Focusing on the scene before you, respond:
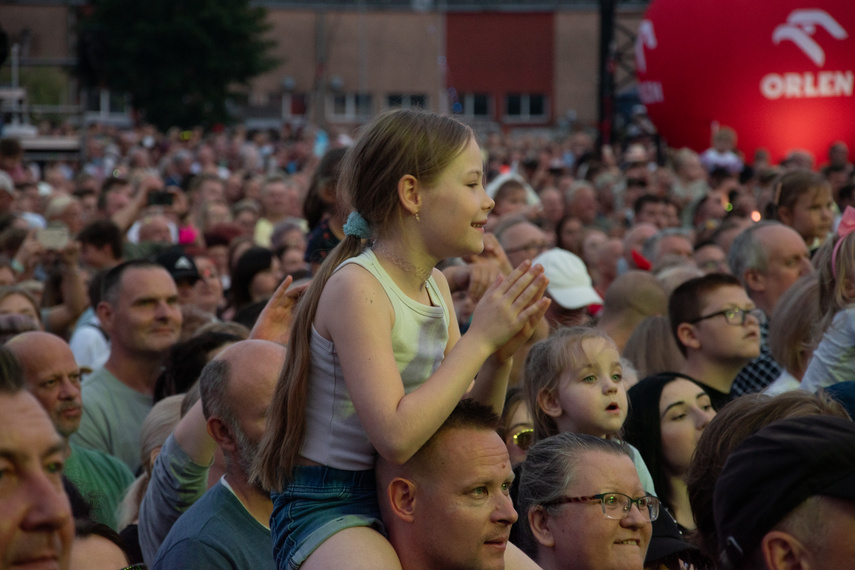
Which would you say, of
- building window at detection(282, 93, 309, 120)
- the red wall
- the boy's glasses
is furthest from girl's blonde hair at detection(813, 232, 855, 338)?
building window at detection(282, 93, 309, 120)

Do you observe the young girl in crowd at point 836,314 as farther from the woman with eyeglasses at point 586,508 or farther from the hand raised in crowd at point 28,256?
the hand raised in crowd at point 28,256

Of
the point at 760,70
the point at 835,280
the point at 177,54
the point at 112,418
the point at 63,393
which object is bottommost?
the point at 112,418

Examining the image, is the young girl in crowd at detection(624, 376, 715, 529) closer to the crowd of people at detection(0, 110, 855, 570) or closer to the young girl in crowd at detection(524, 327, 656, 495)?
the crowd of people at detection(0, 110, 855, 570)

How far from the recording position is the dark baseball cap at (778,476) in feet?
6.13

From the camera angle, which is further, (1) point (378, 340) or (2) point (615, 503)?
(2) point (615, 503)

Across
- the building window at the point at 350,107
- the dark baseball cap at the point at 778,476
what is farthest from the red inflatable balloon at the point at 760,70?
the building window at the point at 350,107

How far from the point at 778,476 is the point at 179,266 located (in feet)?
17.8

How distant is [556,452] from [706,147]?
1416 cm

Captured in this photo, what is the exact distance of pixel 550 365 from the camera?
12.3 feet

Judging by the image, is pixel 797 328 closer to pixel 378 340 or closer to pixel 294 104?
pixel 378 340

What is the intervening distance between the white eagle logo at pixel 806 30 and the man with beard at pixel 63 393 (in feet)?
41.7

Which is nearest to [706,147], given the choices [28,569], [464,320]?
[464,320]

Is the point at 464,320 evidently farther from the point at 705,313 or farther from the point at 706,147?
the point at 706,147

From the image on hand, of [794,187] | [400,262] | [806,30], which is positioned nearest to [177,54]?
[806,30]
